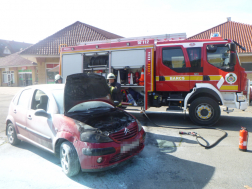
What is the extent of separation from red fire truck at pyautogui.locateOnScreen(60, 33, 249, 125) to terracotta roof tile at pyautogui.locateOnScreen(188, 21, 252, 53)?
10879 millimetres

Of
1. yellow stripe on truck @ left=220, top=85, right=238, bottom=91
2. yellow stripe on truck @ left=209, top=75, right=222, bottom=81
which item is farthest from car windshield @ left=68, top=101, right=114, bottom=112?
yellow stripe on truck @ left=220, top=85, right=238, bottom=91

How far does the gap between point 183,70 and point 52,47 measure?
15.1 meters

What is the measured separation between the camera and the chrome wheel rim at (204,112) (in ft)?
21.2

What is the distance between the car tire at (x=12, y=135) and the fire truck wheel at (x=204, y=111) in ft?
17.0

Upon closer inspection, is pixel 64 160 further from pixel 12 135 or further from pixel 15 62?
pixel 15 62

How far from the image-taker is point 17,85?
96.5ft

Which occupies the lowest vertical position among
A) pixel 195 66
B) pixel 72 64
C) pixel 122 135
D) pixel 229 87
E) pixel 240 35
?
pixel 122 135

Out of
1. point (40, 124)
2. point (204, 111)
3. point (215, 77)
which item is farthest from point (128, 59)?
point (40, 124)

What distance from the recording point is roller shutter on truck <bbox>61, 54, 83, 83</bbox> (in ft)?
26.4

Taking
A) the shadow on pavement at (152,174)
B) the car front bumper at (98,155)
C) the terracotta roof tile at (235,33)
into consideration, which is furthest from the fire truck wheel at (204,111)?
the terracotta roof tile at (235,33)

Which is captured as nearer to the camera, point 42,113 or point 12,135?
point 42,113

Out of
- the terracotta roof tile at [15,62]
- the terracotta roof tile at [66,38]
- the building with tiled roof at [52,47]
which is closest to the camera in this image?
the building with tiled roof at [52,47]

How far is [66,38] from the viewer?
1945 cm

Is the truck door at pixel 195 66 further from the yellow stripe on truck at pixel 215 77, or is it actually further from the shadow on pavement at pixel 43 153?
the shadow on pavement at pixel 43 153
